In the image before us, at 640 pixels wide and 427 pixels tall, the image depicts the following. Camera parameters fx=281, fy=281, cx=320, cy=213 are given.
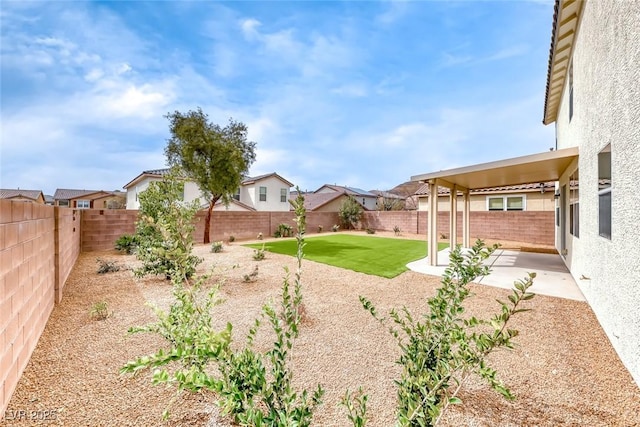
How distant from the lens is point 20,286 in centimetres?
310

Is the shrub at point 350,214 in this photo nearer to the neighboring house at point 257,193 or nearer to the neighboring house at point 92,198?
the neighboring house at point 257,193

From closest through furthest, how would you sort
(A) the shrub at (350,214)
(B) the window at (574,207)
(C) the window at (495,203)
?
(B) the window at (574,207) → (C) the window at (495,203) → (A) the shrub at (350,214)

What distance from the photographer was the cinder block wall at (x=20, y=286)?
2582mm

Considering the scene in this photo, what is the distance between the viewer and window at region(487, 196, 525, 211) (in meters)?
17.5

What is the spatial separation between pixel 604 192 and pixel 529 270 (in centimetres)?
480

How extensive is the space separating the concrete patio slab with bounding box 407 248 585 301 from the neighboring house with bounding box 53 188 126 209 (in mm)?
40656

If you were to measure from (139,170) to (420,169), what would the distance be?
95.3ft

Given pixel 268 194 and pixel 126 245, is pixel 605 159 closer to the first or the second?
pixel 126 245

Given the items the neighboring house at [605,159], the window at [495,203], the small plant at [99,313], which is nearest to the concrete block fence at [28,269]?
the small plant at [99,313]

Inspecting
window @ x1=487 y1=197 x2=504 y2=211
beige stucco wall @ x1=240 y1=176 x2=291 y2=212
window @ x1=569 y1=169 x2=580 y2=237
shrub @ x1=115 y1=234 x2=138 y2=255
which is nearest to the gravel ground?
window @ x1=569 y1=169 x2=580 y2=237

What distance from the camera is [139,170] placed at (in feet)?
80.8

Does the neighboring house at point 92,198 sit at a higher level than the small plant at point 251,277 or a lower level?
higher

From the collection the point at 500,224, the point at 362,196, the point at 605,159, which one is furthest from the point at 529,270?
the point at 362,196

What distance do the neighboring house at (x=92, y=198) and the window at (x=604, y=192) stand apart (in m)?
44.2
